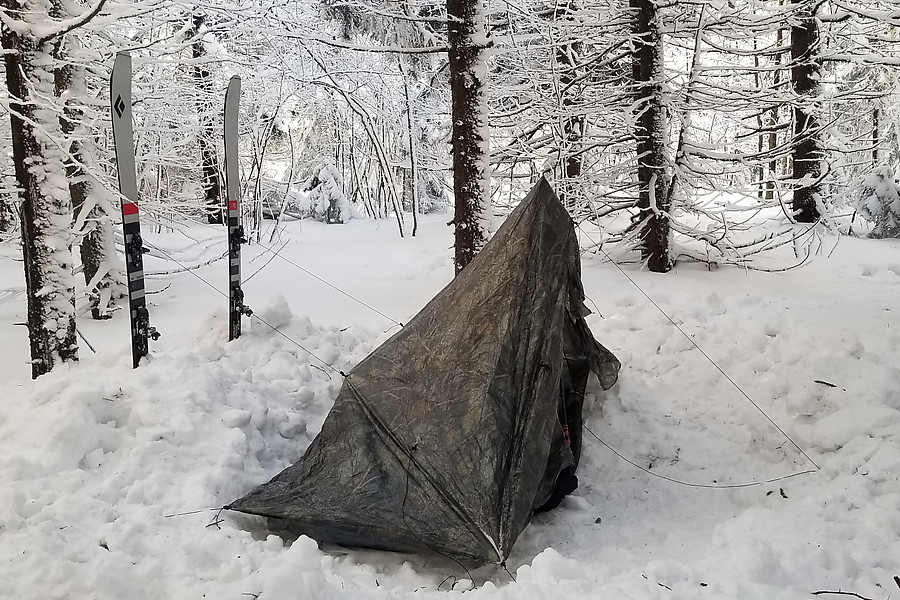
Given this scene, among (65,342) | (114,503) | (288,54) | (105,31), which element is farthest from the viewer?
(288,54)

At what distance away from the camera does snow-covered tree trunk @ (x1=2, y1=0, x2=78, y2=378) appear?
4.86m

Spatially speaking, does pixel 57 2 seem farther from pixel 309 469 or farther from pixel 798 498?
pixel 798 498

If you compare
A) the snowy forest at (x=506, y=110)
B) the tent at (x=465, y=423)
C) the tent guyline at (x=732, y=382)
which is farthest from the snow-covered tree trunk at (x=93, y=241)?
the tent guyline at (x=732, y=382)

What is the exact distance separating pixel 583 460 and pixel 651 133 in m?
4.58

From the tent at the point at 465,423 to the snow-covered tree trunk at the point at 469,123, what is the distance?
225cm

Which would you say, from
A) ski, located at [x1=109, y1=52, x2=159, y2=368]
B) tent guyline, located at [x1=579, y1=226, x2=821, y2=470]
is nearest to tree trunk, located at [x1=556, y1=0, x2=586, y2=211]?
tent guyline, located at [x1=579, y1=226, x2=821, y2=470]

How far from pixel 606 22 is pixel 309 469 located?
621 centimetres

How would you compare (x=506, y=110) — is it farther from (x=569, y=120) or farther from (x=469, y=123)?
(x=469, y=123)

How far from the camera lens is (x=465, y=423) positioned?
3775mm

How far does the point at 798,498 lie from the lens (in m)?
3.98

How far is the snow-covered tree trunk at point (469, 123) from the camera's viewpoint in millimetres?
6570

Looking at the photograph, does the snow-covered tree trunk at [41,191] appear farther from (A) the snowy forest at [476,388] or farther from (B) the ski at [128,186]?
(B) the ski at [128,186]

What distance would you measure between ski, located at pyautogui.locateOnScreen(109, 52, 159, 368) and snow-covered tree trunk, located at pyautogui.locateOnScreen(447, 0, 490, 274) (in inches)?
117

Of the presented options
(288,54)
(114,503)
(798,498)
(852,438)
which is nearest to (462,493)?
(114,503)
